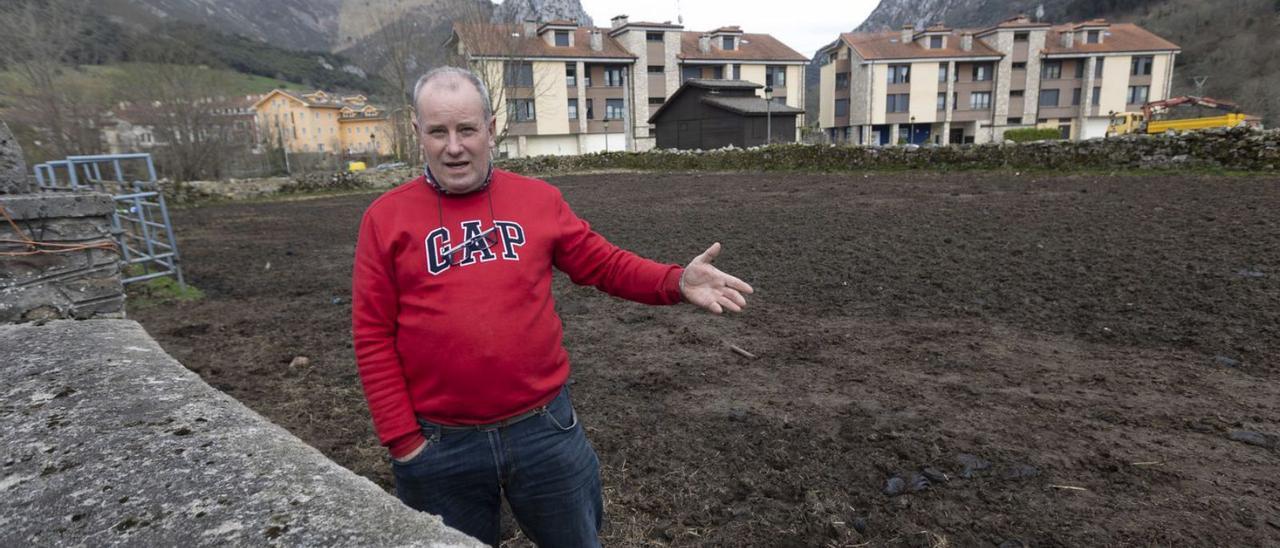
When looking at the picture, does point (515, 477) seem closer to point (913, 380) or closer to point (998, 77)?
point (913, 380)

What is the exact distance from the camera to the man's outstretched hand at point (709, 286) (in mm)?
1802

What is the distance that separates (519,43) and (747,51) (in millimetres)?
20914

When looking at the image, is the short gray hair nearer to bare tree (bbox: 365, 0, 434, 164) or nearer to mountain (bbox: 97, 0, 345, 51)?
bare tree (bbox: 365, 0, 434, 164)

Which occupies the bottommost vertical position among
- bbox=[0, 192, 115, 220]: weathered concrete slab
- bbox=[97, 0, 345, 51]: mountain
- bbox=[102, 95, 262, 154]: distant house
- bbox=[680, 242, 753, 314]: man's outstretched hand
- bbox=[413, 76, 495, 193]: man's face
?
bbox=[680, 242, 753, 314]: man's outstretched hand

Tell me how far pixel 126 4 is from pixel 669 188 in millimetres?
24129

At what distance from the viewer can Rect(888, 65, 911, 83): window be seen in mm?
46375

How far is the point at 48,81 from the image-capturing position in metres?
17.5

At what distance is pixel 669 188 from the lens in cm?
1728

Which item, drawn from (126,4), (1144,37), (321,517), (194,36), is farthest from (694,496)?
(1144,37)

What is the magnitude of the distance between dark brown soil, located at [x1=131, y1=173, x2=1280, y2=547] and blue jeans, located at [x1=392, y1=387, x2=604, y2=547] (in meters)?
0.82

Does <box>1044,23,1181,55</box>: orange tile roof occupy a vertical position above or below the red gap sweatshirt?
above

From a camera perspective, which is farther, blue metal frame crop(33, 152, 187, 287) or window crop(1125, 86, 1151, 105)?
window crop(1125, 86, 1151, 105)

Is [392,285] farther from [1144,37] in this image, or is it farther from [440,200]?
[1144,37]

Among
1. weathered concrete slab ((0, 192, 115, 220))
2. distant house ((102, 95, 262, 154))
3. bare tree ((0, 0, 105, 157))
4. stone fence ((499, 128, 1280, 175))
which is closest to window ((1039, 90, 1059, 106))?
stone fence ((499, 128, 1280, 175))
